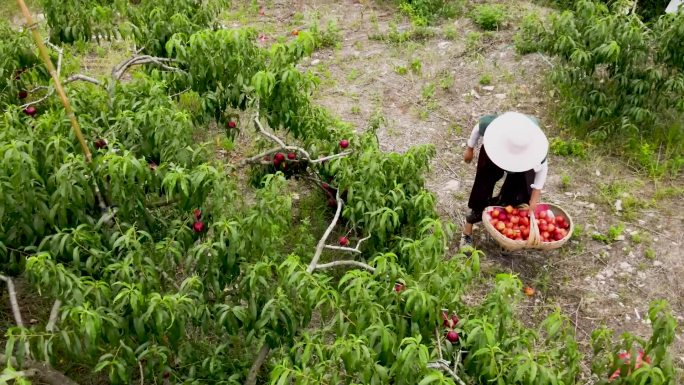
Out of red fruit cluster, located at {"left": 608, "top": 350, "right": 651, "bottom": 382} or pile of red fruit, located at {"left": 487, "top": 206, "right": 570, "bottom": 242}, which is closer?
red fruit cluster, located at {"left": 608, "top": 350, "right": 651, "bottom": 382}

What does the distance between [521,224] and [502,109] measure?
7.14ft

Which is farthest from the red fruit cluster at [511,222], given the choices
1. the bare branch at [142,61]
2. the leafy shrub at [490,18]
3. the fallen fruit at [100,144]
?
the leafy shrub at [490,18]

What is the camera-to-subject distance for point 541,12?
8.19 meters

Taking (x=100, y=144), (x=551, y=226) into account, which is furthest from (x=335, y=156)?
(x=551, y=226)

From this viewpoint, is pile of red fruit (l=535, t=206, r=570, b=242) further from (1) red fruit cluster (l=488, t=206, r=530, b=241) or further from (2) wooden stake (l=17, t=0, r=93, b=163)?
(2) wooden stake (l=17, t=0, r=93, b=163)

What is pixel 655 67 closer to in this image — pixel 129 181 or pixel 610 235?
pixel 610 235

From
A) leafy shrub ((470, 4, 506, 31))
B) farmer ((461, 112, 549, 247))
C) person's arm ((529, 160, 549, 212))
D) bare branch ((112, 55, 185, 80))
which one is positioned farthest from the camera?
leafy shrub ((470, 4, 506, 31))

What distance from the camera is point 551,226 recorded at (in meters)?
4.76

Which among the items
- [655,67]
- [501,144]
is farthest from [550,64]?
[501,144]

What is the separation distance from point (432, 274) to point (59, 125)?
211 centimetres

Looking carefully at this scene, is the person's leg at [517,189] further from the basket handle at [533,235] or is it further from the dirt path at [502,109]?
the dirt path at [502,109]

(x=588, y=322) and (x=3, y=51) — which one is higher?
(x=3, y=51)

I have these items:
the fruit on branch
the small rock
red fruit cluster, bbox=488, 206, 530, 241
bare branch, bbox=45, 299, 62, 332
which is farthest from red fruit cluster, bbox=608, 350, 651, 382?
the fruit on branch

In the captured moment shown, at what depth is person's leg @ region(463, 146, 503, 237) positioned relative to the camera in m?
4.70
